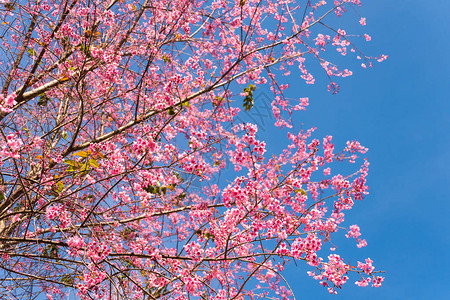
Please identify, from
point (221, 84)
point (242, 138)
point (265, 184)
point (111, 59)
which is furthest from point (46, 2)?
point (265, 184)

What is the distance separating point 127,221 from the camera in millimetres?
5074

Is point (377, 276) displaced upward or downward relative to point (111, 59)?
downward

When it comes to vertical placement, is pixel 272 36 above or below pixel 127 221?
above

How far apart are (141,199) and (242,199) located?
1.55m

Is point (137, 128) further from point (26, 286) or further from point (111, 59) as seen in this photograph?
point (26, 286)

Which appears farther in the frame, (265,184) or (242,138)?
(265,184)

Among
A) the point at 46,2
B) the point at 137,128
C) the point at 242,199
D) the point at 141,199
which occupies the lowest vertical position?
the point at 242,199

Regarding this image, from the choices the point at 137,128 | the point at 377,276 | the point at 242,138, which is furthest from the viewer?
the point at 137,128

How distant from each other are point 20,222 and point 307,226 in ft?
13.7

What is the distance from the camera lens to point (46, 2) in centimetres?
547

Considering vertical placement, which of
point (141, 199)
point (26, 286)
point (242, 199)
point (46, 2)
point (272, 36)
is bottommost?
point (26, 286)

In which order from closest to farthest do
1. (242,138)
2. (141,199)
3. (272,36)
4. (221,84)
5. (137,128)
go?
(242,138)
(141,199)
(221,84)
(137,128)
(272,36)

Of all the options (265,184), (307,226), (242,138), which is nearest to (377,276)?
(307,226)

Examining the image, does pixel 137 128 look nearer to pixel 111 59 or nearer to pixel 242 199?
pixel 111 59
